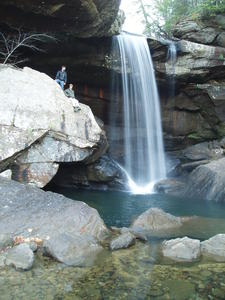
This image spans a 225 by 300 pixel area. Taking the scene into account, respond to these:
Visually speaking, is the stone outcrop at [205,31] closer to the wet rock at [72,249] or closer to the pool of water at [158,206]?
the pool of water at [158,206]

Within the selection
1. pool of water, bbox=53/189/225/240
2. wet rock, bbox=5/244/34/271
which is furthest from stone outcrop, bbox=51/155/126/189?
wet rock, bbox=5/244/34/271

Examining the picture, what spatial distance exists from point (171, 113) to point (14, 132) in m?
13.8

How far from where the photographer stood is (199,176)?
18375 millimetres

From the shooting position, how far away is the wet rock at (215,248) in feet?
27.0

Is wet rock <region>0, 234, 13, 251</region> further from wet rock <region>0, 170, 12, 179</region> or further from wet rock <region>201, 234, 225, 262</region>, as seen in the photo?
wet rock <region>201, 234, 225, 262</region>

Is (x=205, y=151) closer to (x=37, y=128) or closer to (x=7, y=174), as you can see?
(x=37, y=128)

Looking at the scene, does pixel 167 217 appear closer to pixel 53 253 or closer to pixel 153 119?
pixel 53 253

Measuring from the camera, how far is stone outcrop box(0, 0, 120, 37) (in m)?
13.5

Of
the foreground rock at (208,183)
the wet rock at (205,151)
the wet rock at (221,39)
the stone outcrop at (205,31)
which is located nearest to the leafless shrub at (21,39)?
the stone outcrop at (205,31)

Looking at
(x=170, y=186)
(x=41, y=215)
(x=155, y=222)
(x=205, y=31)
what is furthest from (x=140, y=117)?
(x=41, y=215)

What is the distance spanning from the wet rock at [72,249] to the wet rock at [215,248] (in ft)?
8.44

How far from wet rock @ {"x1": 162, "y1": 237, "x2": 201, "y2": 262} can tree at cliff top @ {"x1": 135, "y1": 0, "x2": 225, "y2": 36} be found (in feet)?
56.9

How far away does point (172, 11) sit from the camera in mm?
31891

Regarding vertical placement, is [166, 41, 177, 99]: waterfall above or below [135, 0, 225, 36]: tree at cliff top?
below
